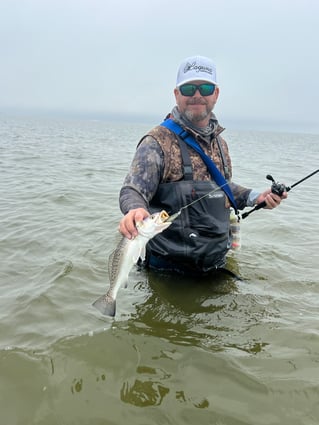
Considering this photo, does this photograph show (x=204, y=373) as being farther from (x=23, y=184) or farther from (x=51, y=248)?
(x=23, y=184)

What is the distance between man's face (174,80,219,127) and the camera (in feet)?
16.1

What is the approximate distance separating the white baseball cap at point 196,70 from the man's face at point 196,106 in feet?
0.25

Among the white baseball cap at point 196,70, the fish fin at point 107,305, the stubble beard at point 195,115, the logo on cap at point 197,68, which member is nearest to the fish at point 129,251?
the fish fin at point 107,305

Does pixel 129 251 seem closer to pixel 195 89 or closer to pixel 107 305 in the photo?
pixel 107 305

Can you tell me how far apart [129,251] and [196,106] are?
2.28m

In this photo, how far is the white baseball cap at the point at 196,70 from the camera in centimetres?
479

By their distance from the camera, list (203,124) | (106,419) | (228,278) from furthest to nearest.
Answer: (228,278) → (203,124) → (106,419)

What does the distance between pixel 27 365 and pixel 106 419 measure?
114 centimetres

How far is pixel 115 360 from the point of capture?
13.3 ft

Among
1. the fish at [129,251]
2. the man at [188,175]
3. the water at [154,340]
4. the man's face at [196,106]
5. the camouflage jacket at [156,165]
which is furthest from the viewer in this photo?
the man's face at [196,106]

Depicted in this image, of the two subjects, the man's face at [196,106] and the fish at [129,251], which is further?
the man's face at [196,106]

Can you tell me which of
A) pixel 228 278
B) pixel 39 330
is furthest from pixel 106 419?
pixel 228 278

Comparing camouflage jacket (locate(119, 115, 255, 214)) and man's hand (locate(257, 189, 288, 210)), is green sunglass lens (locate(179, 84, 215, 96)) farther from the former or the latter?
man's hand (locate(257, 189, 288, 210))

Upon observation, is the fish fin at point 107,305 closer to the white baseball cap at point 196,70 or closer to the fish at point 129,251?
the fish at point 129,251
